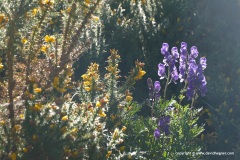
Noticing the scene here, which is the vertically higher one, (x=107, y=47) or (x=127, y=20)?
(x=127, y=20)

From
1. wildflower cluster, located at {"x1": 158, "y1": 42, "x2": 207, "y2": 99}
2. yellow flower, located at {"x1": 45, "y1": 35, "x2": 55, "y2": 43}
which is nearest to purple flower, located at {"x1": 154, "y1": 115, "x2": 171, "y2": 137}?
wildflower cluster, located at {"x1": 158, "y1": 42, "x2": 207, "y2": 99}

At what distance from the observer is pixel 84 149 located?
9.84 feet

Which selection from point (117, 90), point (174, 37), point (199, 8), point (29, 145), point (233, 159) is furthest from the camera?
point (199, 8)

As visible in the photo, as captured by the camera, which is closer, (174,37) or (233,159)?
(233,159)

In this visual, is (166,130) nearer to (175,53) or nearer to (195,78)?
(195,78)

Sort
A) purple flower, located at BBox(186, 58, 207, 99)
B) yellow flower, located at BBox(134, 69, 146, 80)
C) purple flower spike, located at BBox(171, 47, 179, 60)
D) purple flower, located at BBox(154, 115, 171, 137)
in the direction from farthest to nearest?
purple flower spike, located at BBox(171, 47, 179, 60) → purple flower, located at BBox(186, 58, 207, 99) → purple flower, located at BBox(154, 115, 171, 137) → yellow flower, located at BBox(134, 69, 146, 80)

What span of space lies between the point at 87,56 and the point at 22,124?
2.28m

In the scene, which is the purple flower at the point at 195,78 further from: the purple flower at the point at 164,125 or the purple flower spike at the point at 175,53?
the purple flower at the point at 164,125

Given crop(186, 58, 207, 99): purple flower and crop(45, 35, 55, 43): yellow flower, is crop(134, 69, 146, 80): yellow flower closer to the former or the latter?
crop(186, 58, 207, 99): purple flower

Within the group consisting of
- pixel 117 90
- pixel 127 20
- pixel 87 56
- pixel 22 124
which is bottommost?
pixel 22 124

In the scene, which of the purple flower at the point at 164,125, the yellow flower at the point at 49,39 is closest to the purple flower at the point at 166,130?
the purple flower at the point at 164,125

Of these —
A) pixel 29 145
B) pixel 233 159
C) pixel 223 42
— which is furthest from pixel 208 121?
pixel 29 145

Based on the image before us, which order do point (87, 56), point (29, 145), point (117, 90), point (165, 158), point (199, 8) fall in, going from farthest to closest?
point (199, 8)
point (87, 56)
point (117, 90)
point (165, 158)
point (29, 145)

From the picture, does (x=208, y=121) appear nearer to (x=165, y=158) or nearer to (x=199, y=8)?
(x=165, y=158)
